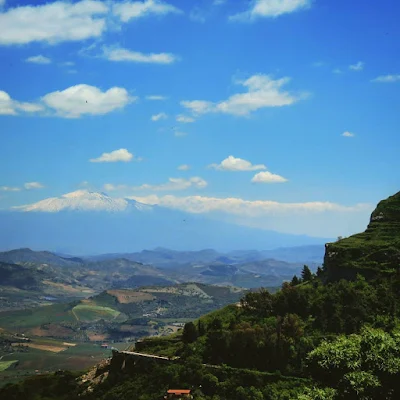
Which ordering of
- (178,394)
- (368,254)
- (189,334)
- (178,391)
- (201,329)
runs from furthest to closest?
(368,254) → (201,329) → (189,334) → (178,391) → (178,394)

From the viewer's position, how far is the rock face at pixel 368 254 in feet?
278

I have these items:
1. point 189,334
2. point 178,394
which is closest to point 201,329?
point 189,334

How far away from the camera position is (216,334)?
73188mm

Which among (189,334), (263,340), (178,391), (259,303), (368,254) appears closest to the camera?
(178,391)

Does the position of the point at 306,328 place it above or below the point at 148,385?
above

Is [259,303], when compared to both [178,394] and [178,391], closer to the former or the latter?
[178,391]

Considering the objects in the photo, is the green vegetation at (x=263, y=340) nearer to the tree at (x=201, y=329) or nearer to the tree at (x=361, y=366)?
the tree at (x=201, y=329)

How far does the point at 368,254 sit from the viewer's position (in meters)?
89.4

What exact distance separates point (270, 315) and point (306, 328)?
28.2ft

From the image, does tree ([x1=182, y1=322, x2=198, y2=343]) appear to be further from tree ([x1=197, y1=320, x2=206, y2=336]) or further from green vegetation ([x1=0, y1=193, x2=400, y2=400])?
tree ([x1=197, y1=320, x2=206, y2=336])

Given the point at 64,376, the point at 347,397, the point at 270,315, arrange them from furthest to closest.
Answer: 1. the point at 64,376
2. the point at 270,315
3. the point at 347,397

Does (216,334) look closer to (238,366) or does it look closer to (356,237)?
(238,366)

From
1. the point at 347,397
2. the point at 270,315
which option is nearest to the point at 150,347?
the point at 270,315

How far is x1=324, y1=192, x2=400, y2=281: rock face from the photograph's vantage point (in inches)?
3332
